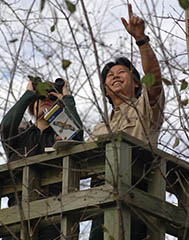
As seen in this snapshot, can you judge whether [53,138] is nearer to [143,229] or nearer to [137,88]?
[137,88]

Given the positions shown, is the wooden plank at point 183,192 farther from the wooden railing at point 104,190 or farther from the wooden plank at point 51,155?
the wooden plank at point 51,155

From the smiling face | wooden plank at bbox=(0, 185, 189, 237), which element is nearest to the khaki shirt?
the smiling face

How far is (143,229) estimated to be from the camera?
5.75m

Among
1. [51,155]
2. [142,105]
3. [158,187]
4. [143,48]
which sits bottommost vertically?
[158,187]

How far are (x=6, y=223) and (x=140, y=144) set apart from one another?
1205mm

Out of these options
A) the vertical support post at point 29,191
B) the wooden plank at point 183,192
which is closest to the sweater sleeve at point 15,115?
the vertical support post at point 29,191

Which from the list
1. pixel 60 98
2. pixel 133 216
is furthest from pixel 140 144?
pixel 60 98

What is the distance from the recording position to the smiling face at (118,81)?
6.38 metres

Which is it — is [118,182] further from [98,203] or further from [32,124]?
[32,124]

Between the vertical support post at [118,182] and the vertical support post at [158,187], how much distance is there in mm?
297

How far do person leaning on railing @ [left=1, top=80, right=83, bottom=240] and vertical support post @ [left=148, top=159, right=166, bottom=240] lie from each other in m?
0.67

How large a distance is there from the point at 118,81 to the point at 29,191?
134 centimetres

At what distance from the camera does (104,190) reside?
5188 mm

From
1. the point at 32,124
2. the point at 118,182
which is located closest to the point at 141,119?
the point at 118,182
